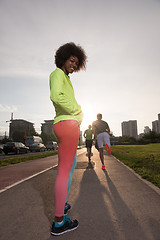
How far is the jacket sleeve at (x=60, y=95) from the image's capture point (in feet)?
6.41

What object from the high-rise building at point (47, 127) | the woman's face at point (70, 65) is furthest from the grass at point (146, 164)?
the high-rise building at point (47, 127)

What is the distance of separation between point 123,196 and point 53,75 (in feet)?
8.70

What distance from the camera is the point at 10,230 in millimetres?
2049

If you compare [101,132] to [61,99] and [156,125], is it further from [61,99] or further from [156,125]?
[156,125]

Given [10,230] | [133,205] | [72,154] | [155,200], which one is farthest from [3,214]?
[155,200]

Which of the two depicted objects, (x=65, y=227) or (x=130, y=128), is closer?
(x=65, y=227)

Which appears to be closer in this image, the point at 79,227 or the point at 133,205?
the point at 79,227

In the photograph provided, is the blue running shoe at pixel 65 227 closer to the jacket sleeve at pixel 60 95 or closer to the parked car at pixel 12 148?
the jacket sleeve at pixel 60 95

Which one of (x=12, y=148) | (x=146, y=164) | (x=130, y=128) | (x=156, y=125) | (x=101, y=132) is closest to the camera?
(x=101, y=132)

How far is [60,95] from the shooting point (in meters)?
1.96

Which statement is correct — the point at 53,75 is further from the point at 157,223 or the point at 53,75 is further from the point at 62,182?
the point at 157,223

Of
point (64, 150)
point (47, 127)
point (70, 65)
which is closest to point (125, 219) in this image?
point (64, 150)

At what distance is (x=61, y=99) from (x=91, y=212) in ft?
5.83

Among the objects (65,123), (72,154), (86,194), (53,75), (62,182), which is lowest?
(86,194)
